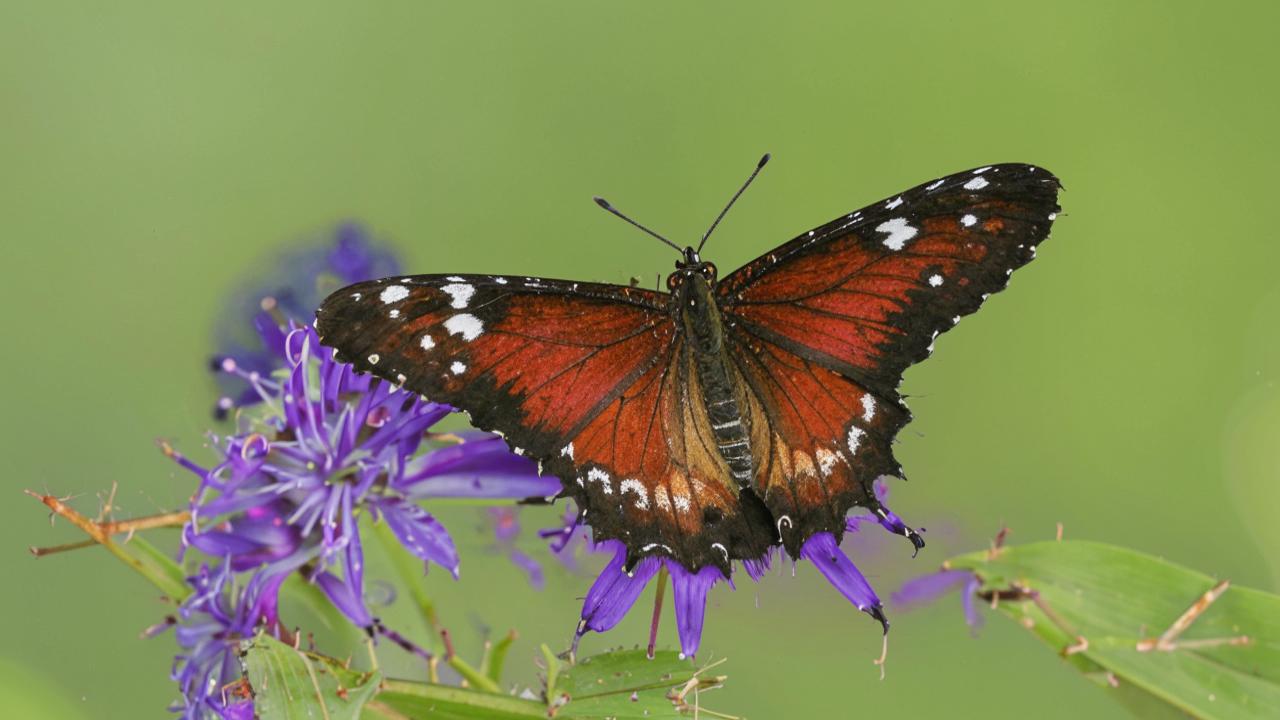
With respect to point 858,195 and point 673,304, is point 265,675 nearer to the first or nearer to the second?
point 673,304

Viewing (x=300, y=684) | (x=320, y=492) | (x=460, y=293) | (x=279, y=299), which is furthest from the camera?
(x=279, y=299)

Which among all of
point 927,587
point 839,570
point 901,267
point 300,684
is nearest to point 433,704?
point 300,684

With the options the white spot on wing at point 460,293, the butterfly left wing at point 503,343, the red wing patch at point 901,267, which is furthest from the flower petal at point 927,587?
the white spot on wing at point 460,293

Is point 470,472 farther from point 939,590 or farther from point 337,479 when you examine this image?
point 939,590

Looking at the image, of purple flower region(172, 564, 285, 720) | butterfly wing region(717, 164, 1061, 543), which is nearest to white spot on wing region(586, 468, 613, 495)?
butterfly wing region(717, 164, 1061, 543)

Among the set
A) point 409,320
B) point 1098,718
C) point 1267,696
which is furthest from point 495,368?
point 1098,718

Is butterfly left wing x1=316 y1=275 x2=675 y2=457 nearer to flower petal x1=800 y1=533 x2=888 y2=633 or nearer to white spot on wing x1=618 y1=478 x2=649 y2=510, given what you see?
white spot on wing x1=618 y1=478 x2=649 y2=510

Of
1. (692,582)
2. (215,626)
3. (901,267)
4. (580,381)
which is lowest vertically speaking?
(215,626)
